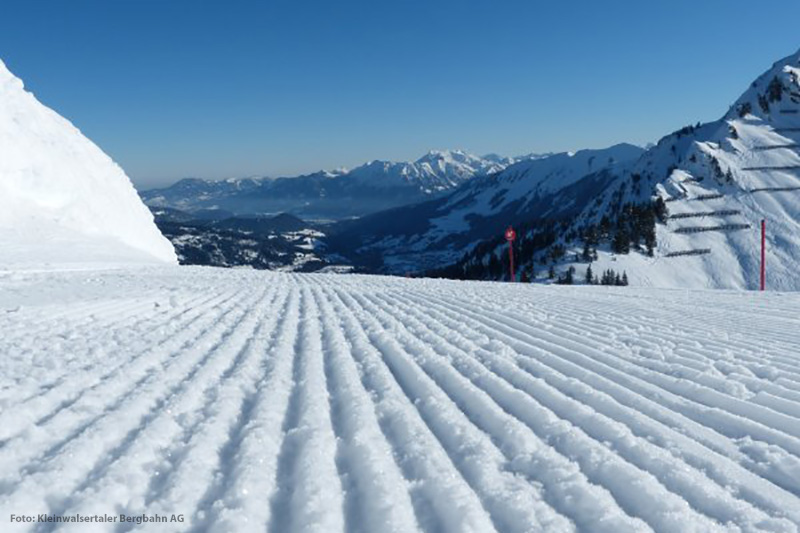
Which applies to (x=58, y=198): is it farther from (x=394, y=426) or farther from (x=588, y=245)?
(x=588, y=245)

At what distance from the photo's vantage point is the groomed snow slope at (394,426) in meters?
3.41

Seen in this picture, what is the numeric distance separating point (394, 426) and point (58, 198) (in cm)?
3934

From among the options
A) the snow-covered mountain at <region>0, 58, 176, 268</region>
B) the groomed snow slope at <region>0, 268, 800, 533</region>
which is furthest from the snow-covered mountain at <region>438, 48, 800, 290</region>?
the groomed snow slope at <region>0, 268, 800, 533</region>

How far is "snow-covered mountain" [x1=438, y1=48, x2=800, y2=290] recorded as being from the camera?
306 feet

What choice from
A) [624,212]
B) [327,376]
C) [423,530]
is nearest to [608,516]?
[423,530]

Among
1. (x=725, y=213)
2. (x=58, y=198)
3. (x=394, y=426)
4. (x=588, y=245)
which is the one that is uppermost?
(x=725, y=213)

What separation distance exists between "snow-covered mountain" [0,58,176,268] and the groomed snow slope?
18.5 meters

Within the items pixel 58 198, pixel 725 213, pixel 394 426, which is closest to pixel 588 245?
pixel 725 213

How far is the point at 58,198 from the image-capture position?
119 feet

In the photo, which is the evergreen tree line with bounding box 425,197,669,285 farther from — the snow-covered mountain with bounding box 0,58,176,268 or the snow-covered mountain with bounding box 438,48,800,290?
the snow-covered mountain with bounding box 0,58,176,268

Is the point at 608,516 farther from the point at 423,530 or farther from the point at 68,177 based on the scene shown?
the point at 68,177

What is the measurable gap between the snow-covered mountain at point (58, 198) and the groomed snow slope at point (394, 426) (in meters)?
18.5

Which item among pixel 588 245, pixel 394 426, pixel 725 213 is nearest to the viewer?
pixel 394 426

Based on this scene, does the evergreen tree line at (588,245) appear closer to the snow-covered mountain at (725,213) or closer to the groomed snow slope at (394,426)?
the snow-covered mountain at (725,213)
